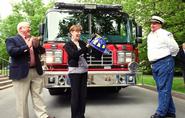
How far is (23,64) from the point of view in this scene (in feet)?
23.3

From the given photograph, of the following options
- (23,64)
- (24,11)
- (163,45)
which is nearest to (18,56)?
(23,64)

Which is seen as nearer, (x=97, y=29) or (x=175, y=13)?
(x=97, y=29)

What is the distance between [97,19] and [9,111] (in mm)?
3533

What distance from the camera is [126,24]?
11.3 meters

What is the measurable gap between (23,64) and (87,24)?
423 cm

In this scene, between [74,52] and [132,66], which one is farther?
[132,66]

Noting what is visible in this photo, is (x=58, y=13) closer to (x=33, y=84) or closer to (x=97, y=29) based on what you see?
(x=97, y=29)

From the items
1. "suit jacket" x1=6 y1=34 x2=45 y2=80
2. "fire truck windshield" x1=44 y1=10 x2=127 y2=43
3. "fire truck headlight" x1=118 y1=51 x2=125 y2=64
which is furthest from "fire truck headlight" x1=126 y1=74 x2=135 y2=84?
"suit jacket" x1=6 y1=34 x2=45 y2=80

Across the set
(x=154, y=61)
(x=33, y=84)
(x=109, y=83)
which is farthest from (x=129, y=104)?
(x=33, y=84)

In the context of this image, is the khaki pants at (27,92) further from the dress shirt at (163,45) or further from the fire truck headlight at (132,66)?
the fire truck headlight at (132,66)

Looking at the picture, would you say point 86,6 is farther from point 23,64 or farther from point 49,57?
point 23,64

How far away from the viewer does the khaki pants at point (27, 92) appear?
7148mm

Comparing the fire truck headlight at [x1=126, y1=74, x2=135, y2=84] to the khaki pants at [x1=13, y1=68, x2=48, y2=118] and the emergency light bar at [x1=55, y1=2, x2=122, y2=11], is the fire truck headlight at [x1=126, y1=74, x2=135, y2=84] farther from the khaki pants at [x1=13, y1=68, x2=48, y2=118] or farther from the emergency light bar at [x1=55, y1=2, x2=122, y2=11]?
the khaki pants at [x1=13, y1=68, x2=48, y2=118]

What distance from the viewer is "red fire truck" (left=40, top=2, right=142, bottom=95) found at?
10.2 meters
